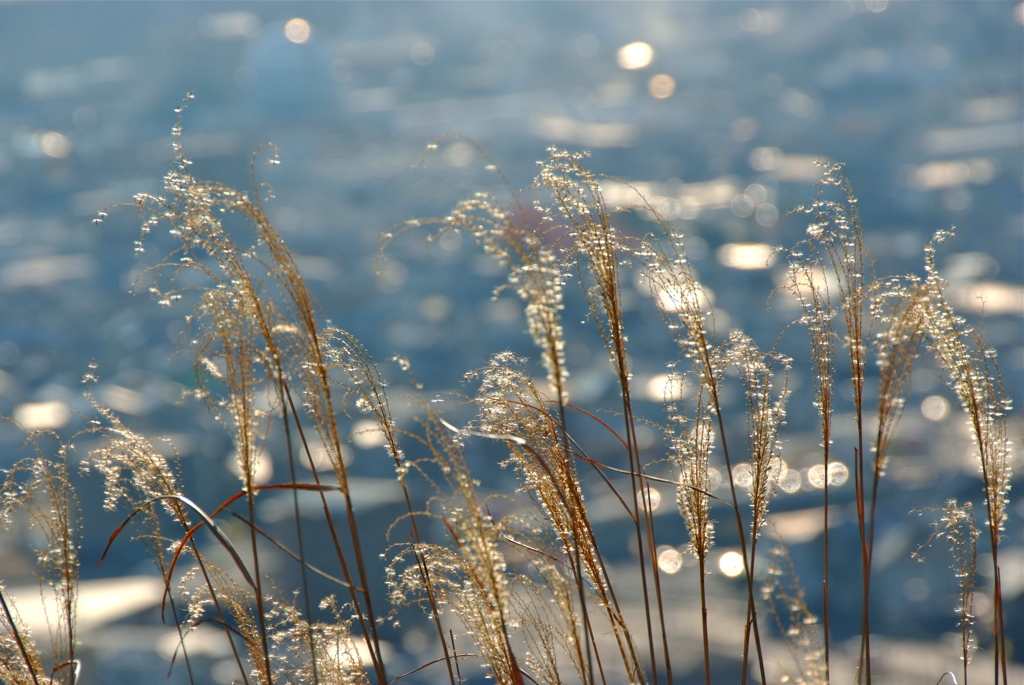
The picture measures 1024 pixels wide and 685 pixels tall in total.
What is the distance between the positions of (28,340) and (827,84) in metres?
19.4

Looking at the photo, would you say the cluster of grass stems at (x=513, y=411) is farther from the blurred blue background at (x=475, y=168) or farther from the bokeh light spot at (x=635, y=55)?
the bokeh light spot at (x=635, y=55)

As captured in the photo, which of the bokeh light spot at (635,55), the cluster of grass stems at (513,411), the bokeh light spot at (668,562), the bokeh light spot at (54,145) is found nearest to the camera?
the cluster of grass stems at (513,411)

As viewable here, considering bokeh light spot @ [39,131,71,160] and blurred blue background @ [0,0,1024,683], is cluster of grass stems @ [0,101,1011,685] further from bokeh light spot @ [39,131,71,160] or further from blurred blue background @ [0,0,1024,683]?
bokeh light spot @ [39,131,71,160]

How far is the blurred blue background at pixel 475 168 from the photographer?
8.05 metres

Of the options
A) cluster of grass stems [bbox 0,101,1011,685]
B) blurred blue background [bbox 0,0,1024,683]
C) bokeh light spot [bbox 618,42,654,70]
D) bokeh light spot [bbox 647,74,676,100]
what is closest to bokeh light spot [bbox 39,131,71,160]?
blurred blue background [bbox 0,0,1024,683]

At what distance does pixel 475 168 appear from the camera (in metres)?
18.9

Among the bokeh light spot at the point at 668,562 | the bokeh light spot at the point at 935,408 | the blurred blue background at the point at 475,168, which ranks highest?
the blurred blue background at the point at 475,168

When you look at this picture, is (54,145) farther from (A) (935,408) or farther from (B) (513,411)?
(B) (513,411)

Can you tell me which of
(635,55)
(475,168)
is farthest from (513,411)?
(635,55)

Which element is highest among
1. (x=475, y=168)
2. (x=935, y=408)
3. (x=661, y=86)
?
(x=661, y=86)

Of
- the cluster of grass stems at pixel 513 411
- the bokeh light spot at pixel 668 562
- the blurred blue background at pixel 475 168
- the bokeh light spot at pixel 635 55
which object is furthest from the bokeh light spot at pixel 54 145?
the cluster of grass stems at pixel 513 411

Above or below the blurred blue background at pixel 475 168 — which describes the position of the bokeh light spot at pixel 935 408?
below

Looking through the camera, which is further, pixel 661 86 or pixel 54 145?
pixel 661 86

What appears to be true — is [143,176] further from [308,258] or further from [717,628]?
[717,628]
